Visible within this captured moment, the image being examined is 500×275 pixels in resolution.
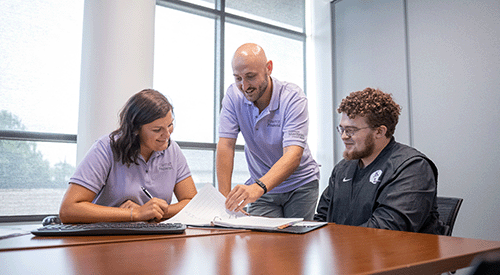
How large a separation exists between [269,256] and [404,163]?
99 cm

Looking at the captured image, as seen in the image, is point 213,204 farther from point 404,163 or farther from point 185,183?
point 404,163

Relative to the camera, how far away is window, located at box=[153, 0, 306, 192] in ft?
13.3

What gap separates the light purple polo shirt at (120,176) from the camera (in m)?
1.56

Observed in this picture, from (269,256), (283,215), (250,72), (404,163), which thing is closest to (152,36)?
(250,72)

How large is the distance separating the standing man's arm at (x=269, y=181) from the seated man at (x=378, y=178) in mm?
239

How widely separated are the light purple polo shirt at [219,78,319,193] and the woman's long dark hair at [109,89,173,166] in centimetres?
46

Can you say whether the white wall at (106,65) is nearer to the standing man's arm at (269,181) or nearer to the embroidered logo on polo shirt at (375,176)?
the standing man's arm at (269,181)

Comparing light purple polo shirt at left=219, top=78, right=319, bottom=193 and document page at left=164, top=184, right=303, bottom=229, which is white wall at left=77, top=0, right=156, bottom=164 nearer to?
light purple polo shirt at left=219, top=78, right=319, bottom=193

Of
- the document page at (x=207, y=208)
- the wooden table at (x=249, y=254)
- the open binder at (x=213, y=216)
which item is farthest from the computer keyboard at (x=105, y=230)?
the document page at (x=207, y=208)

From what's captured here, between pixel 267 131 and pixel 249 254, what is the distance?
130 centimetres

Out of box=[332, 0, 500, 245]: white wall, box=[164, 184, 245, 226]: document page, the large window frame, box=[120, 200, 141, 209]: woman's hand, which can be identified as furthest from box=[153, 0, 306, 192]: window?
box=[164, 184, 245, 226]: document page

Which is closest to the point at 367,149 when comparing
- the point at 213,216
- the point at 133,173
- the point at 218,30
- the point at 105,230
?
the point at 213,216

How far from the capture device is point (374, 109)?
179cm

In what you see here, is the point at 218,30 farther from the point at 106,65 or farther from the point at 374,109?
the point at 374,109
